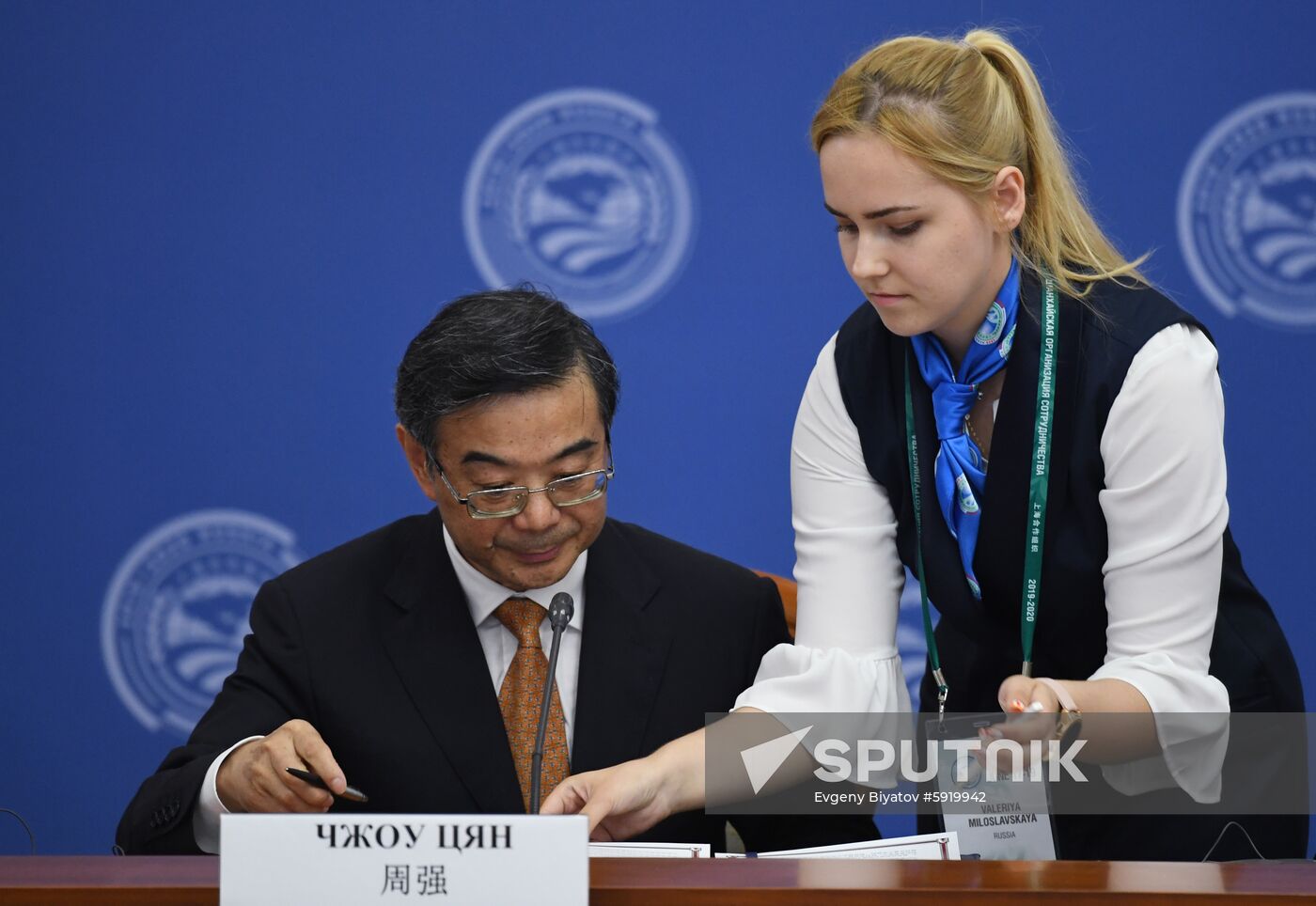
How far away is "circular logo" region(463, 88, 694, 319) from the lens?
2.93m

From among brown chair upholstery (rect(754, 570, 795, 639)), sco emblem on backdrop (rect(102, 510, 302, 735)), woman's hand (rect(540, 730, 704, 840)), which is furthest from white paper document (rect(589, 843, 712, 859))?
sco emblem on backdrop (rect(102, 510, 302, 735))

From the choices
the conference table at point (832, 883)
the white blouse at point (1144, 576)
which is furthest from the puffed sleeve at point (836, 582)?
the conference table at point (832, 883)

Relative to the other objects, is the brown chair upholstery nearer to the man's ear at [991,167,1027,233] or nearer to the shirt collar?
the shirt collar

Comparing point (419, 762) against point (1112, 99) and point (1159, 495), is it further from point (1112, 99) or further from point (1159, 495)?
point (1112, 99)

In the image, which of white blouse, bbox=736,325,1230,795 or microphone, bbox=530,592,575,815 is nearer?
microphone, bbox=530,592,575,815

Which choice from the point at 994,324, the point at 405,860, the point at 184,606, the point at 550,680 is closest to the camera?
the point at 405,860

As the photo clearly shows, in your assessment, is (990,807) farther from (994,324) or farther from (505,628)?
(505,628)

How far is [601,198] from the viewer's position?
293 cm

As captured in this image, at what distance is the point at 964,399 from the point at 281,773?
34.8 inches

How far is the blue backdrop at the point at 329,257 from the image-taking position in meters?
Answer: 2.93

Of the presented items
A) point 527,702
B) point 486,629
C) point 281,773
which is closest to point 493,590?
point 486,629

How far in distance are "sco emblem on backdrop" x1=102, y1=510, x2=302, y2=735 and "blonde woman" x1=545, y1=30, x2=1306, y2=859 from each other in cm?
150

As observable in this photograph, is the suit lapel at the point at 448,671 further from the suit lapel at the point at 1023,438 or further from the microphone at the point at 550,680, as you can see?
the suit lapel at the point at 1023,438

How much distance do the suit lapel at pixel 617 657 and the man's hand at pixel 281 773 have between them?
38cm
